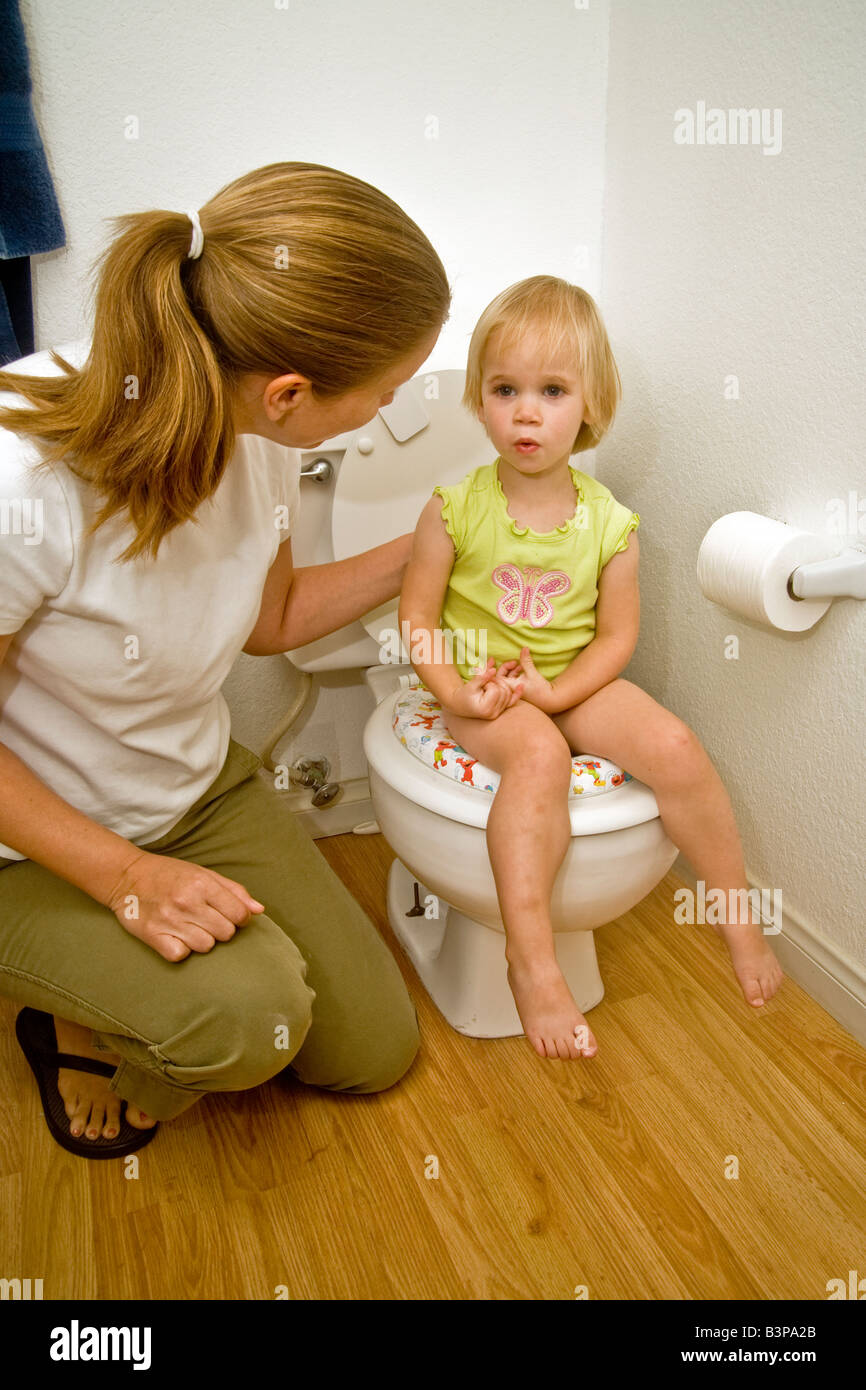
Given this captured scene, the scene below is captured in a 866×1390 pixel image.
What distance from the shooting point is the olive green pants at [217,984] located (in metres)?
0.89

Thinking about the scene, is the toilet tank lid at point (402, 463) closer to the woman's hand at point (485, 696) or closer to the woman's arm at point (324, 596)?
the woman's arm at point (324, 596)

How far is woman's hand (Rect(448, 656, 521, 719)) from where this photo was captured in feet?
3.49

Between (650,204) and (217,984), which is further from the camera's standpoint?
(650,204)

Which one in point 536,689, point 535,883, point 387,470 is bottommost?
point 535,883

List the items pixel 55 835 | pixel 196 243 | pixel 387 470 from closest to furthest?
pixel 196 243 → pixel 55 835 → pixel 387 470

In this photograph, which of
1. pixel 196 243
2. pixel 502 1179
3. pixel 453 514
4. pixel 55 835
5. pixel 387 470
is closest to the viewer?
pixel 196 243

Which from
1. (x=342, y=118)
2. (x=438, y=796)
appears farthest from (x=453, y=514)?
(x=342, y=118)

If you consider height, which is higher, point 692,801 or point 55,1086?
point 692,801

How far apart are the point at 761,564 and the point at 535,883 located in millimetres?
410

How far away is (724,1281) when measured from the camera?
913mm

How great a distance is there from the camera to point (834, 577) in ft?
3.36

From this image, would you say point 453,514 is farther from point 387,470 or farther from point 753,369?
point 753,369

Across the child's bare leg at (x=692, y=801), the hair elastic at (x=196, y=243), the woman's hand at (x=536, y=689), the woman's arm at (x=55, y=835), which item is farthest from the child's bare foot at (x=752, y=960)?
the hair elastic at (x=196, y=243)

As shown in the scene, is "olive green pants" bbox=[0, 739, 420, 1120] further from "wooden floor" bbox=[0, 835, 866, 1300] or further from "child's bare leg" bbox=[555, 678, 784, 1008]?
"child's bare leg" bbox=[555, 678, 784, 1008]
